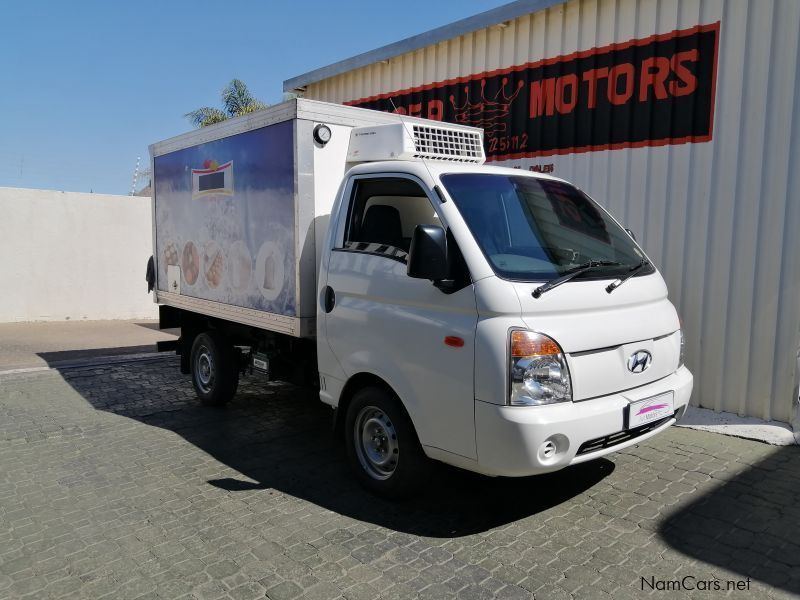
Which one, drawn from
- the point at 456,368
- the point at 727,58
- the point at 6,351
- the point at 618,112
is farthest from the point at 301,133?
the point at 6,351

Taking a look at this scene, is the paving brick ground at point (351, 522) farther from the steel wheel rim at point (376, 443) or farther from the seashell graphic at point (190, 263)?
the seashell graphic at point (190, 263)

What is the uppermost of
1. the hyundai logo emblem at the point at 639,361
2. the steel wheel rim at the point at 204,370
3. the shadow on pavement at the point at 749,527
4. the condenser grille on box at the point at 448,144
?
the condenser grille on box at the point at 448,144

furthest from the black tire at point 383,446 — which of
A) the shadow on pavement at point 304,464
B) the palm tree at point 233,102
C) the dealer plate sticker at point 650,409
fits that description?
the palm tree at point 233,102

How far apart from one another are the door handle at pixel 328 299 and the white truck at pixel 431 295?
21 mm

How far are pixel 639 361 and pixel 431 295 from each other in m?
1.33

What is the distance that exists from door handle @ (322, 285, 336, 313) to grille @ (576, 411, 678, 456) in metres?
2.01

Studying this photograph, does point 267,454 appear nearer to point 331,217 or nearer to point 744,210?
point 331,217

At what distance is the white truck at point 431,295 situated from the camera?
11.6 ft

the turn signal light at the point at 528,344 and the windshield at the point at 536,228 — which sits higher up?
the windshield at the point at 536,228

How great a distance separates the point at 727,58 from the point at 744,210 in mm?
1403

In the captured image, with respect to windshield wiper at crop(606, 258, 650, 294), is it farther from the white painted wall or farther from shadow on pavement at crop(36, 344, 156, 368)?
the white painted wall

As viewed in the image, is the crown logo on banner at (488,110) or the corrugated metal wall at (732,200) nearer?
the corrugated metal wall at (732,200)

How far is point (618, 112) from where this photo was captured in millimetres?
6695

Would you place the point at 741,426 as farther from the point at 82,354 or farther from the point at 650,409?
the point at 82,354
